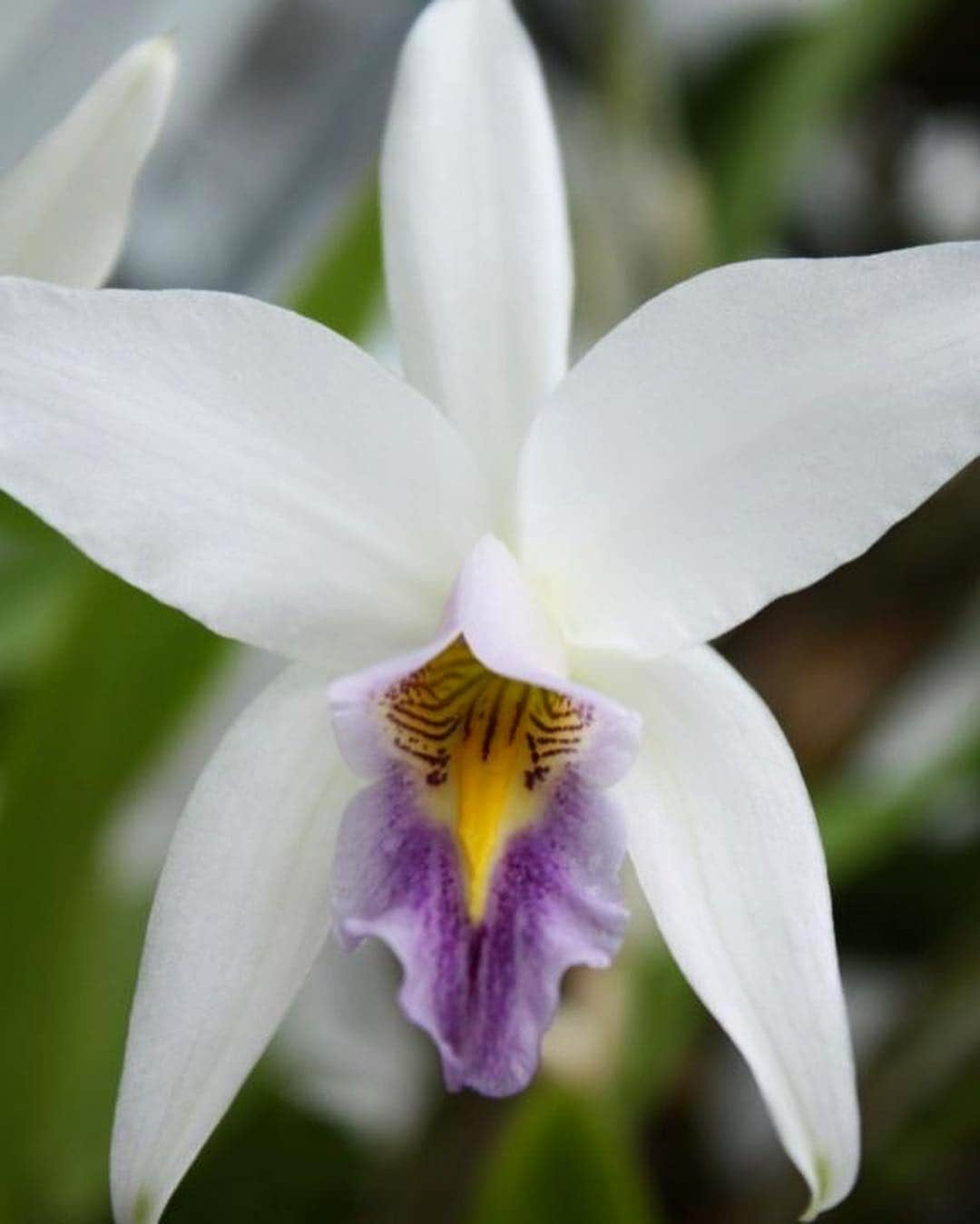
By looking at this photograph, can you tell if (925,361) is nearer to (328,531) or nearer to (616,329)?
(616,329)

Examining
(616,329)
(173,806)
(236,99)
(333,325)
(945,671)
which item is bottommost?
(173,806)

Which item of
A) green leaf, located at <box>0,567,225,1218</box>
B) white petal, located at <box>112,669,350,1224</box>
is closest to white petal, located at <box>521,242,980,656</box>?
white petal, located at <box>112,669,350,1224</box>

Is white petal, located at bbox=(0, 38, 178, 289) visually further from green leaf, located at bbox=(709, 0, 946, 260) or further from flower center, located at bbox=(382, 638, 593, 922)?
green leaf, located at bbox=(709, 0, 946, 260)

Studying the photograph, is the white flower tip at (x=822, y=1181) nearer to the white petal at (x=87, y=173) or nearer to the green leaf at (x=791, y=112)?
the white petal at (x=87, y=173)

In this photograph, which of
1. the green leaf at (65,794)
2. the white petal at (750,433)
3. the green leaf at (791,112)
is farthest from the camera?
the green leaf at (791,112)

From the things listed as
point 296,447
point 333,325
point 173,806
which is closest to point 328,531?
point 296,447

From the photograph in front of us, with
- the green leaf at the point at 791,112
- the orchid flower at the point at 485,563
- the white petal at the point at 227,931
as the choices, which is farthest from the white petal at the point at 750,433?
the green leaf at the point at 791,112
